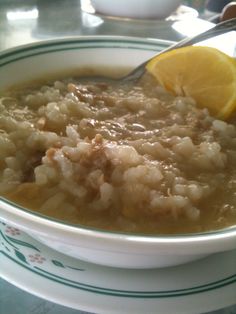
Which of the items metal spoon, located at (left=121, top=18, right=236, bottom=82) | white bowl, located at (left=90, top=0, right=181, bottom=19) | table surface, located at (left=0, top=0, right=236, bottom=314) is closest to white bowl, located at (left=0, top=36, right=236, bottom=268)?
metal spoon, located at (left=121, top=18, right=236, bottom=82)

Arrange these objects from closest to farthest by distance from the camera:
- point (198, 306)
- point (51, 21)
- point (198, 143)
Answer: point (198, 306), point (198, 143), point (51, 21)

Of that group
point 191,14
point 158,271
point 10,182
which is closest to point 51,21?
point 191,14

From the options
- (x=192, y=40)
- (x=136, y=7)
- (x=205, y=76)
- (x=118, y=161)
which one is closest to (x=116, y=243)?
(x=118, y=161)

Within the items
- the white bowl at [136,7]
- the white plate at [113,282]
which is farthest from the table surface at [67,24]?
the white plate at [113,282]

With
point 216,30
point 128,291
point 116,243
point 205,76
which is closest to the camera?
point 116,243

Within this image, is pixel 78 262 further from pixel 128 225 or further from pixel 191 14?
pixel 191 14

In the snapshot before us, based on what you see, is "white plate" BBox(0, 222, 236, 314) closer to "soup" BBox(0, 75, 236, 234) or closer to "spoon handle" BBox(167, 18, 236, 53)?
"soup" BBox(0, 75, 236, 234)

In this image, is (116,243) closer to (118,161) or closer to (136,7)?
(118,161)
